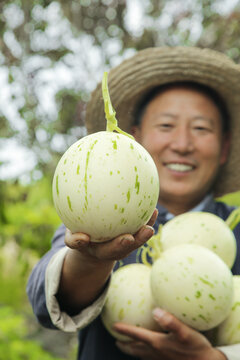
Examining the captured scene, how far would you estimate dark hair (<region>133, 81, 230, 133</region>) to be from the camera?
200cm

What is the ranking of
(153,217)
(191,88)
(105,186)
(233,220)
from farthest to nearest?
(191,88) < (233,220) < (153,217) < (105,186)

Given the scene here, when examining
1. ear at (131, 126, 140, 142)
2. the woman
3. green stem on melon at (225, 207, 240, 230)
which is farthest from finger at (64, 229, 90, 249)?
ear at (131, 126, 140, 142)

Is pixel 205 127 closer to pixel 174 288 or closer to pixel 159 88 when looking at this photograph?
pixel 159 88

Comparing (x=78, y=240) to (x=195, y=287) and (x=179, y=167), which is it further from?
(x=179, y=167)

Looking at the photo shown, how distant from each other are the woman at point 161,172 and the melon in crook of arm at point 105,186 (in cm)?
4

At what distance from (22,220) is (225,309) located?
5.58ft

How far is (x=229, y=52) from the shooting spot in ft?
12.7

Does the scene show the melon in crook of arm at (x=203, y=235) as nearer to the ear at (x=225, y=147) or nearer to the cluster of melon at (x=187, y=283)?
the cluster of melon at (x=187, y=283)

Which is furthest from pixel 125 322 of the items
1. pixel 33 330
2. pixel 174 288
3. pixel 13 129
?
pixel 33 330

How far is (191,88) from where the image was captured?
6.47 ft

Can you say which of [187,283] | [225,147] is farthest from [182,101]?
[187,283]

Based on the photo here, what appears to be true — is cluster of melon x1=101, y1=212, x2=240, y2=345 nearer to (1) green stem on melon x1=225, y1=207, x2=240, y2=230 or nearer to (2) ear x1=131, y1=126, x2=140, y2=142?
(1) green stem on melon x1=225, y1=207, x2=240, y2=230

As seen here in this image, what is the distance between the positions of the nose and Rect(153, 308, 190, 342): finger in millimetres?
720

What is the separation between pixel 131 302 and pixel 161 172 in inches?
25.5
